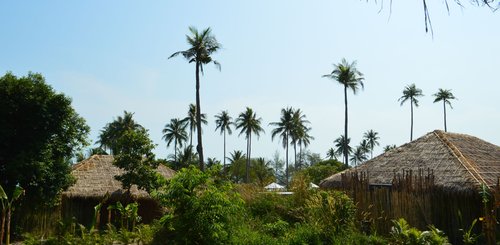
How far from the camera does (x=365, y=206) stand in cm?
1421

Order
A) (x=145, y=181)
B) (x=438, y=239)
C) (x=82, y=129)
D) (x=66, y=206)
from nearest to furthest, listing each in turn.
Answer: (x=438, y=239), (x=82, y=129), (x=66, y=206), (x=145, y=181)

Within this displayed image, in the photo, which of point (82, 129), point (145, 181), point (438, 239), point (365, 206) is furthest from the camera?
point (145, 181)

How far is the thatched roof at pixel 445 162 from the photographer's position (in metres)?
14.4

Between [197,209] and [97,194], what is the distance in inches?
438

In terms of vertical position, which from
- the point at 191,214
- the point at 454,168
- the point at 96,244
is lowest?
the point at 96,244

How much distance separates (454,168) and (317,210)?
16.6 feet

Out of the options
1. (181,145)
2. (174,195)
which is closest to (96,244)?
(174,195)

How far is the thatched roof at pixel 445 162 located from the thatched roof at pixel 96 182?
9.60 m

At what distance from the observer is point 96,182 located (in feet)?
71.9

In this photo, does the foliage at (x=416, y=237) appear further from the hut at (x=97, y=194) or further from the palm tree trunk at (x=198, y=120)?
the palm tree trunk at (x=198, y=120)

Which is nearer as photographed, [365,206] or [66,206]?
[365,206]

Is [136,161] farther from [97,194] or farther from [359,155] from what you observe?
[359,155]

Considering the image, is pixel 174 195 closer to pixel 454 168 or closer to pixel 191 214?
pixel 191 214

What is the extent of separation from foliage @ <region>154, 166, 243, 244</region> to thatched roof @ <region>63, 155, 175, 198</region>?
966cm
